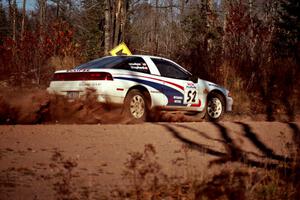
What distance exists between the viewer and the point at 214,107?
1250 cm

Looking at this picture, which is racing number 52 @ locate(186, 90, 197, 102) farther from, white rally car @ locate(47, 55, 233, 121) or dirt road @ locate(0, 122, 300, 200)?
dirt road @ locate(0, 122, 300, 200)

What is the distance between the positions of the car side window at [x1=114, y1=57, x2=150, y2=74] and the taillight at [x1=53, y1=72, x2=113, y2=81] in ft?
1.47

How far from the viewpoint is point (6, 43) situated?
22.1 meters

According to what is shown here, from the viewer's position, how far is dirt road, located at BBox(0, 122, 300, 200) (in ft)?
16.4

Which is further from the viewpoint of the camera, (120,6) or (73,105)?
(120,6)

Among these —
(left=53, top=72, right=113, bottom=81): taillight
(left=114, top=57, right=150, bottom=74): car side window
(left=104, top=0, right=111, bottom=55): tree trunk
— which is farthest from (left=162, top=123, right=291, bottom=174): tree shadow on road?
(left=104, top=0, right=111, bottom=55): tree trunk

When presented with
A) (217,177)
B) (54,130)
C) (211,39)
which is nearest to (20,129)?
(54,130)

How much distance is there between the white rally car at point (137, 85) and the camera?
1001 centimetres

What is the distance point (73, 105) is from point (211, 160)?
4283 millimetres

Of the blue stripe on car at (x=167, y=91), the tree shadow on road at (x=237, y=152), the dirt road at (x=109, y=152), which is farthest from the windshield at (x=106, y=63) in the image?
the tree shadow on road at (x=237, y=152)

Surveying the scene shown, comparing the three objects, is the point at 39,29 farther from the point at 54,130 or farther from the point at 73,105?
the point at 54,130

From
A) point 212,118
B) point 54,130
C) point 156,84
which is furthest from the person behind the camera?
point 212,118

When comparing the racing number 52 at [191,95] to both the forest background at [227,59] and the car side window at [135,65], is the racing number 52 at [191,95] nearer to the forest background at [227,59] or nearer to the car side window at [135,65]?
the car side window at [135,65]

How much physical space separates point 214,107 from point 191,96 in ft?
3.26
